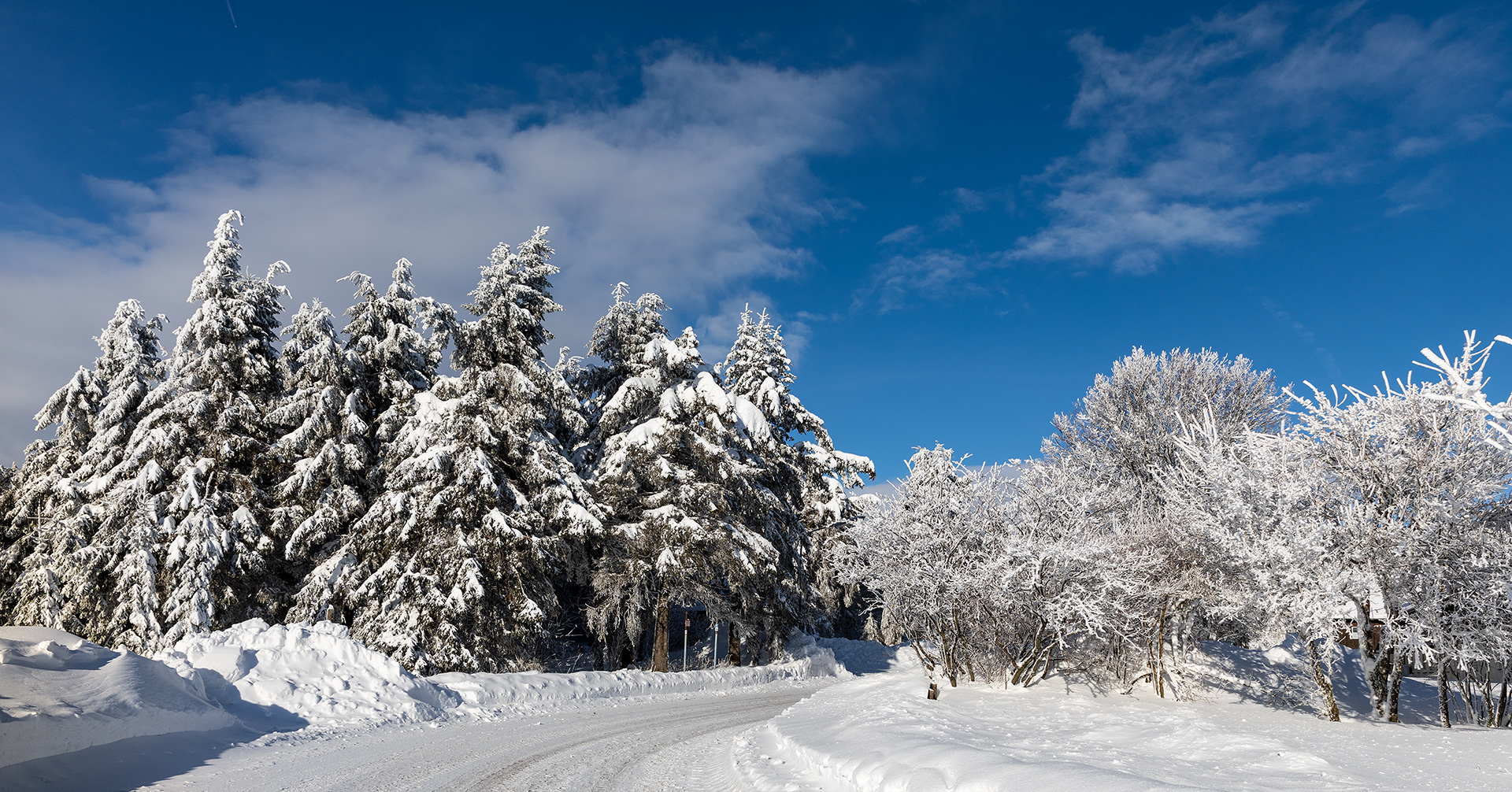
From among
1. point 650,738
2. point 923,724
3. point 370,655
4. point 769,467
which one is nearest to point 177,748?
point 370,655

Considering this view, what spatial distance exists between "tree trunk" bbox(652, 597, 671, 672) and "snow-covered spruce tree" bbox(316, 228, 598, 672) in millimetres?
4126

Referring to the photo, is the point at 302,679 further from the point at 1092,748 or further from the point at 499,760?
the point at 1092,748

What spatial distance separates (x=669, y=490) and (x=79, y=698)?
16.7m

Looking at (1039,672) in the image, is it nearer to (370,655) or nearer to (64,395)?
(370,655)

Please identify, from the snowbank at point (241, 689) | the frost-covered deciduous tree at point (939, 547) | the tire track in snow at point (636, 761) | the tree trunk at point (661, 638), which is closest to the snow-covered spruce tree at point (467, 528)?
the snowbank at point (241, 689)

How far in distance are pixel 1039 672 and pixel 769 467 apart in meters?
13.5

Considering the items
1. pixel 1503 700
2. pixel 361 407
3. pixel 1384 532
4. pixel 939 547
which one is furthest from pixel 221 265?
pixel 1503 700

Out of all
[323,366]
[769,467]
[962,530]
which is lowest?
[962,530]

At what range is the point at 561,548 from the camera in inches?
872

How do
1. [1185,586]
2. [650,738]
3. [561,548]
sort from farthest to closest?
[561,548]
[1185,586]
[650,738]

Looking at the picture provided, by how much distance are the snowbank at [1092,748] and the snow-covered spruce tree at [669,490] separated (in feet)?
26.6

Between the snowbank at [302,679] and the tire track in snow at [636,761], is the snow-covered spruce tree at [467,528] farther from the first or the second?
the tire track in snow at [636,761]

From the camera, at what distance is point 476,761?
10.6 meters

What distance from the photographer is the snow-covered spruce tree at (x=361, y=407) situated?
21453mm
